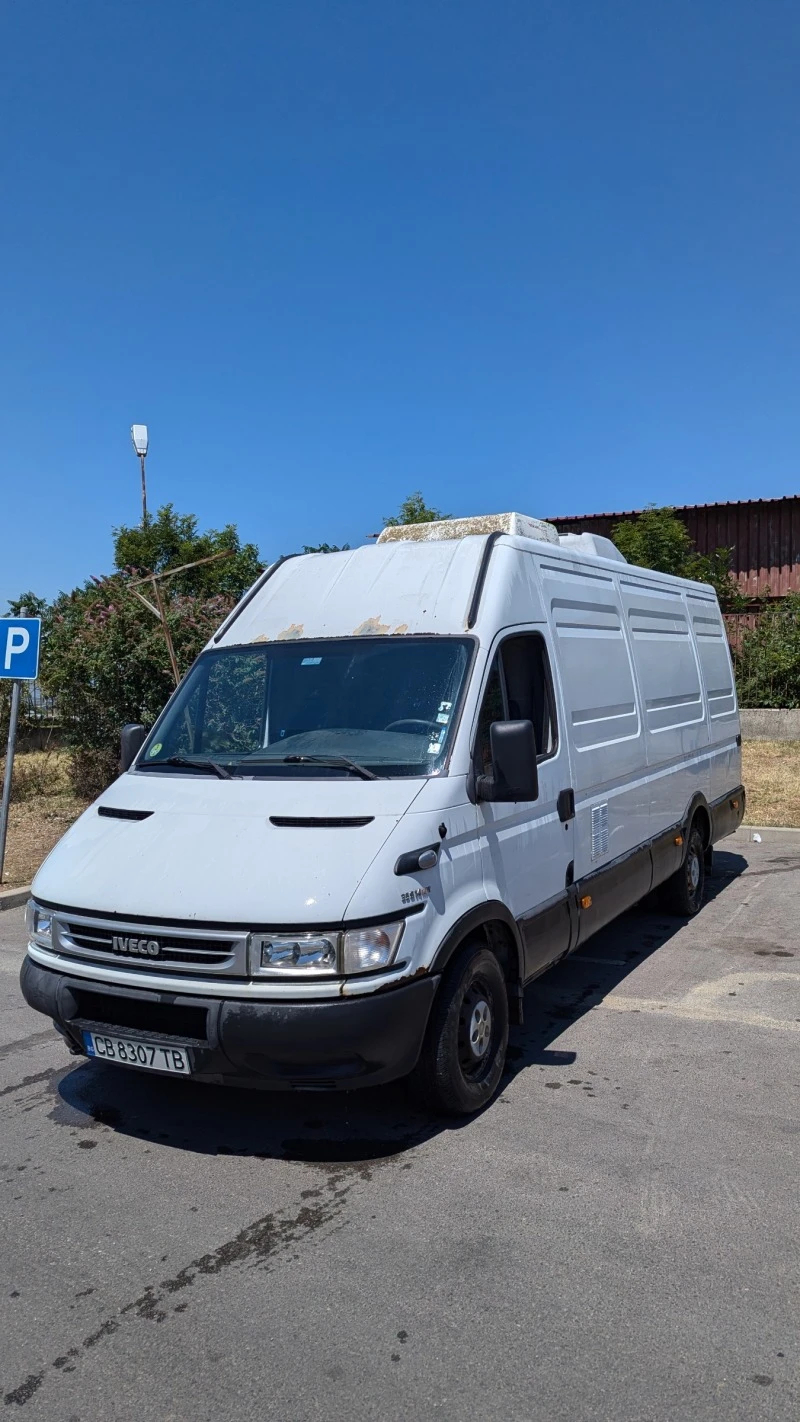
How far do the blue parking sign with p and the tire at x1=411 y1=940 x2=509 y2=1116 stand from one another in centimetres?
637

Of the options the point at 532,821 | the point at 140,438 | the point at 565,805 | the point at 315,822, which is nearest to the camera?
the point at 315,822

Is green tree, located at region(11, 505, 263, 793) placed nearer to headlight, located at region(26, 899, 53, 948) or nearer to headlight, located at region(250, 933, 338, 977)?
headlight, located at region(26, 899, 53, 948)

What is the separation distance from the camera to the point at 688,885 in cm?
834

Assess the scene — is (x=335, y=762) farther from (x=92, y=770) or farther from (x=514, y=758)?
(x=92, y=770)

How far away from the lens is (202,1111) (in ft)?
15.6

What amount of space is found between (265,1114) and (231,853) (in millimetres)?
1333

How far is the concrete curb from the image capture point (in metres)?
9.59

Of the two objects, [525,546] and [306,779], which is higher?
[525,546]

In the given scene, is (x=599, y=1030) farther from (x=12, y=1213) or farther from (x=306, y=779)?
(x=12, y=1213)

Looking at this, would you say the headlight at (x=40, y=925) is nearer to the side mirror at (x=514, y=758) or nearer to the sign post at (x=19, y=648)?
the side mirror at (x=514, y=758)

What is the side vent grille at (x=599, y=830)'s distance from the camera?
20.0 feet

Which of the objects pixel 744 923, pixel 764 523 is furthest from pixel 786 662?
pixel 744 923

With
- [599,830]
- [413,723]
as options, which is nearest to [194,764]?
[413,723]

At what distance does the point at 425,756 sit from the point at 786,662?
14.9m
